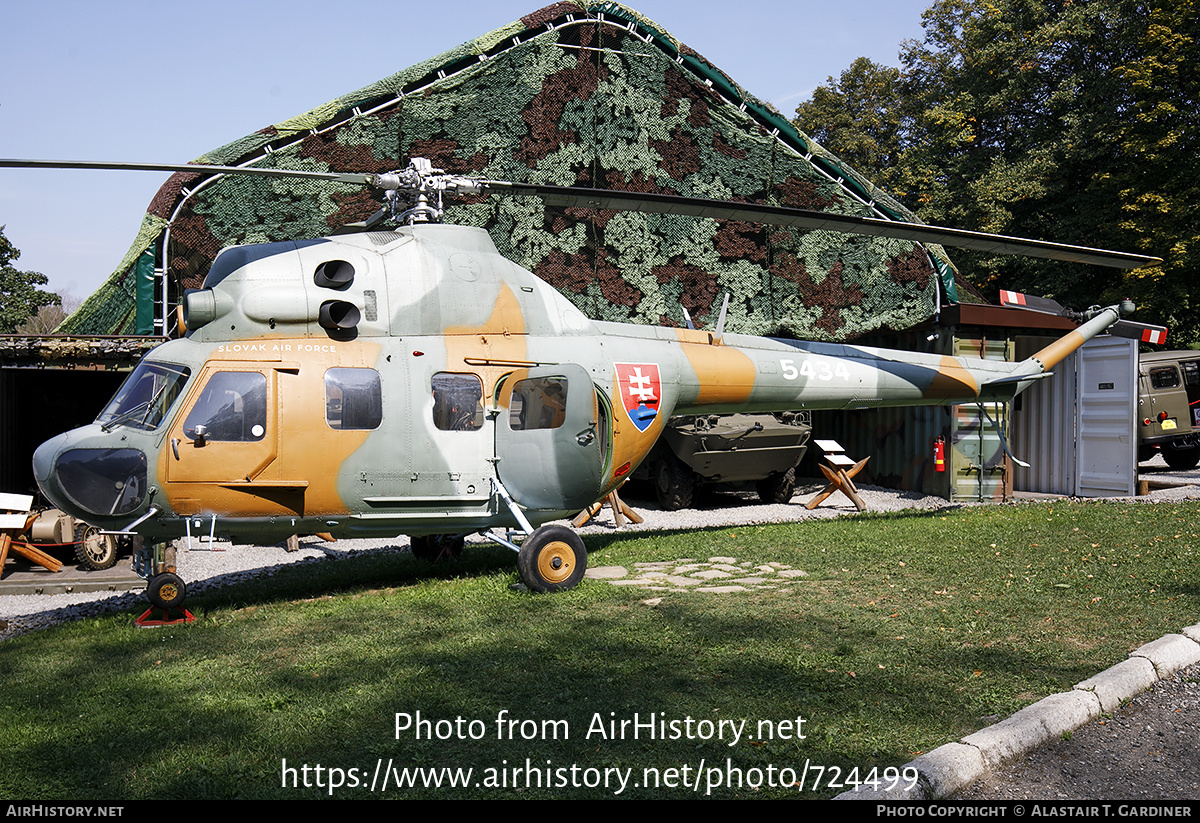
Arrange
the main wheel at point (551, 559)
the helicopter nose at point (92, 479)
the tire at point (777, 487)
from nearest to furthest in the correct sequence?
1. the helicopter nose at point (92, 479)
2. the main wheel at point (551, 559)
3. the tire at point (777, 487)

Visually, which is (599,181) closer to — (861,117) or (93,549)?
(93,549)

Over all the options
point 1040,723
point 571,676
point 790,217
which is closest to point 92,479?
point 571,676

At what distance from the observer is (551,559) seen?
7.09 metres

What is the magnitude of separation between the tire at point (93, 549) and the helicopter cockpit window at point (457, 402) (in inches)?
218

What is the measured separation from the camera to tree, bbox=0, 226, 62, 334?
27.5 metres

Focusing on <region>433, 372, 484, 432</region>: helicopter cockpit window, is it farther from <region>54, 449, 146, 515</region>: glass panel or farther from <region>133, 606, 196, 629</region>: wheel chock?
<region>133, 606, 196, 629</region>: wheel chock

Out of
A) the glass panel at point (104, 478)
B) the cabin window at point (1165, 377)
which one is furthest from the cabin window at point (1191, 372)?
the glass panel at point (104, 478)

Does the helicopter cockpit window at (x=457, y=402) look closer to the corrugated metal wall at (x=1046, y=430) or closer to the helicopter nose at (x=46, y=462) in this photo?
the helicopter nose at (x=46, y=462)

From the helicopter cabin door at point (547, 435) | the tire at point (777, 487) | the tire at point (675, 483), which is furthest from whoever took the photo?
the tire at point (777, 487)

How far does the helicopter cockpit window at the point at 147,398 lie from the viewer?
6480mm

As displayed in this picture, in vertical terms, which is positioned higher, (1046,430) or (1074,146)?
(1074,146)

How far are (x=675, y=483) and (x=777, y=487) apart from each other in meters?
2.12
